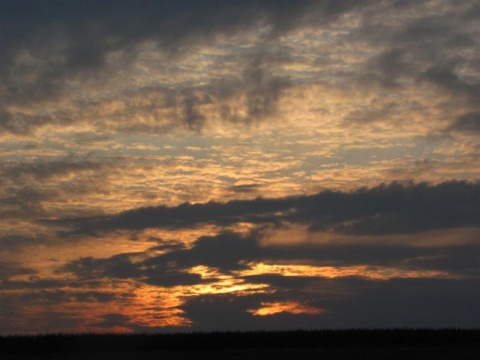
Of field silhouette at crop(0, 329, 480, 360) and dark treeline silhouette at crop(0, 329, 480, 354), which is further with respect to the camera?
dark treeline silhouette at crop(0, 329, 480, 354)

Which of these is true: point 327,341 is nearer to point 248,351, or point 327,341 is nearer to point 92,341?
point 248,351

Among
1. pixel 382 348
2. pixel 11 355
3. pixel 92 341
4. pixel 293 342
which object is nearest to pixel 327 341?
pixel 293 342

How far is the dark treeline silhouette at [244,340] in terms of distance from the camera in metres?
70.0

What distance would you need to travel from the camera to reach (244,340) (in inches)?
2908

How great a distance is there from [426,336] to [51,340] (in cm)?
3565

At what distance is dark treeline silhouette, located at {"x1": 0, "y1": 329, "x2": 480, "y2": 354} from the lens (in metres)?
70.0

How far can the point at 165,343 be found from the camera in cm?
7219

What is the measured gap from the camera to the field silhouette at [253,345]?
2388 inches

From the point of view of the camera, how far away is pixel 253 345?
2832 inches

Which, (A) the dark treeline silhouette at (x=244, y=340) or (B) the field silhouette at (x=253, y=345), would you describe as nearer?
(B) the field silhouette at (x=253, y=345)

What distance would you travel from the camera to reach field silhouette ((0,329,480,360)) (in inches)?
2388

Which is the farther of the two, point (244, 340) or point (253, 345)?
point (244, 340)

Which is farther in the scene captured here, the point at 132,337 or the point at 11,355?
the point at 132,337

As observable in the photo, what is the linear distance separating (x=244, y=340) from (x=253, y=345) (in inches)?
82.9
